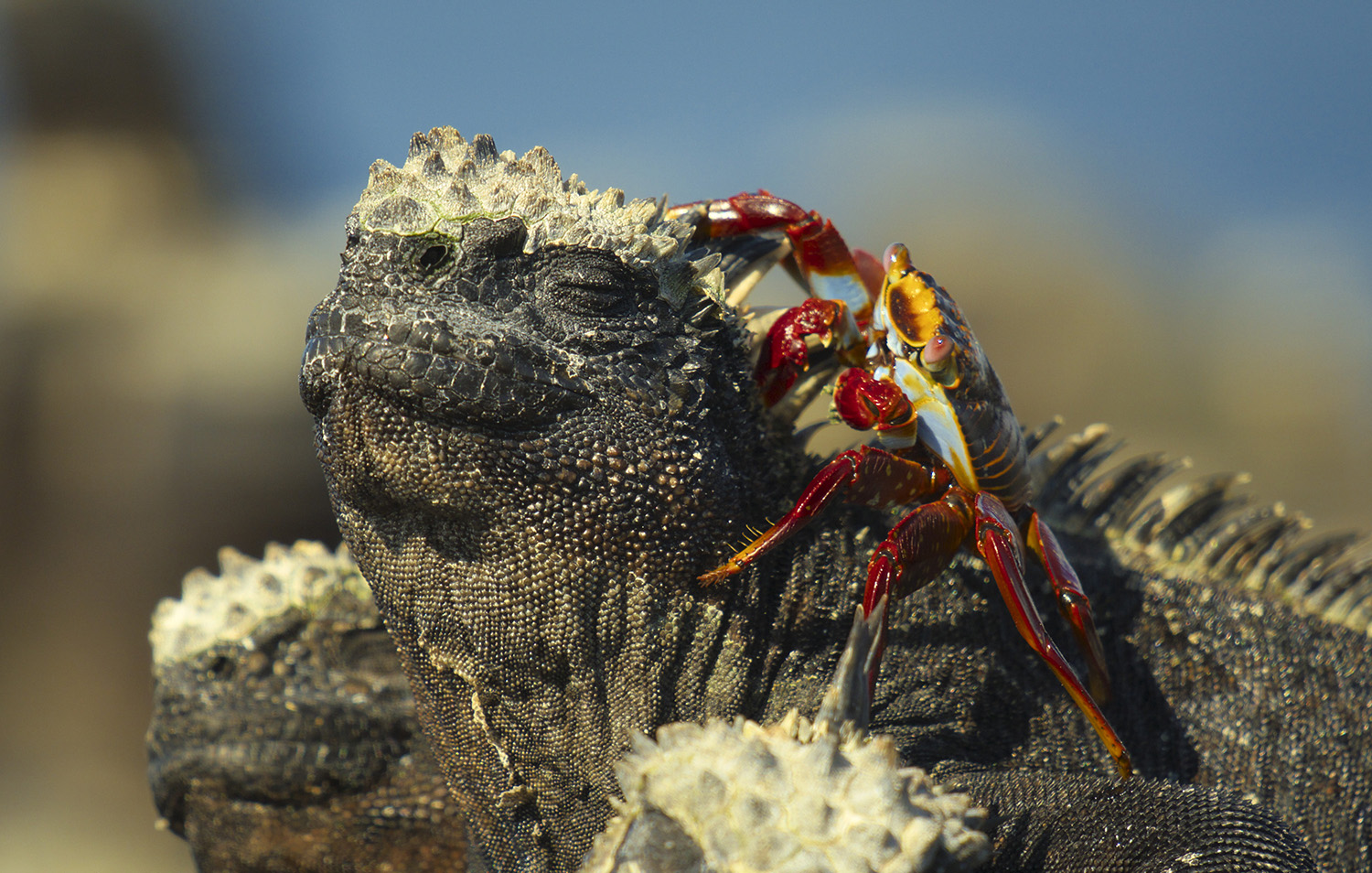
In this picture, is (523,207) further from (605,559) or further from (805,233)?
(605,559)

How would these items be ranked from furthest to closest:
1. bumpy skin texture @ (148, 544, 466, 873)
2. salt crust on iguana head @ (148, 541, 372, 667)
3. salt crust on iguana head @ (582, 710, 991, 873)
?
salt crust on iguana head @ (148, 541, 372, 667)
bumpy skin texture @ (148, 544, 466, 873)
salt crust on iguana head @ (582, 710, 991, 873)

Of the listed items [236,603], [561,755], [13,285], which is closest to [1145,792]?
[561,755]

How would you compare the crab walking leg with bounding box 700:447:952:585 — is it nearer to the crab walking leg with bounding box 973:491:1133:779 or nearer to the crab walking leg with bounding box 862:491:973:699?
the crab walking leg with bounding box 862:491:973:699

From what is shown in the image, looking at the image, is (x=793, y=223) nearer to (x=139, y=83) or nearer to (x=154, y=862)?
(x=154, y=862)

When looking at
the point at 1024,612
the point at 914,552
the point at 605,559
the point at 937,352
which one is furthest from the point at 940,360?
the point at 605,559

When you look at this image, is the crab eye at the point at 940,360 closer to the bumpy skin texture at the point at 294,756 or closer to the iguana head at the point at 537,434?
the iguana head at the point at 537,434

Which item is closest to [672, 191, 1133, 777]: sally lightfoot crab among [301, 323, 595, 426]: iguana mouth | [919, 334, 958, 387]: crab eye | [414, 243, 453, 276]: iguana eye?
[919, 334, 958, 387]: crab eye
